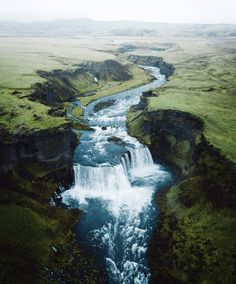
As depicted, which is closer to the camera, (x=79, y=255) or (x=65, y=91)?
(x=79, y=255)

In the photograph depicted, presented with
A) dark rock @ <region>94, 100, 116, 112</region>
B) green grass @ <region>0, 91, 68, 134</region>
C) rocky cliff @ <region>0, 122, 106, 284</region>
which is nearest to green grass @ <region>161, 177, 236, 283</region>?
rocky cliff @ <region>0, 122, 106, 284</region>

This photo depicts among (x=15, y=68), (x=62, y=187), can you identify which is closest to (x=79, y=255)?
(x=62, y=187)

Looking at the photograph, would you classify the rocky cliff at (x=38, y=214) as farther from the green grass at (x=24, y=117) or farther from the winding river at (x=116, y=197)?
the winding river at (x=116, y=197)

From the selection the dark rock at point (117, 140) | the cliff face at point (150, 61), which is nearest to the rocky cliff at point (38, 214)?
the dark rock at point (117, 140)

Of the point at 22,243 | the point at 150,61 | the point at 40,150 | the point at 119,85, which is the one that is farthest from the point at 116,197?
the point at 150,61

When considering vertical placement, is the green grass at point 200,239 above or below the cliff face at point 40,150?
below

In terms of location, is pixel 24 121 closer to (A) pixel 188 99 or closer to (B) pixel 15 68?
(A) pixel 188 99
